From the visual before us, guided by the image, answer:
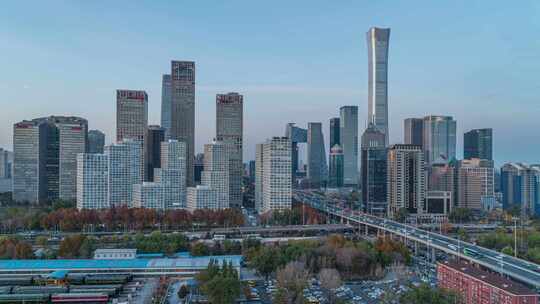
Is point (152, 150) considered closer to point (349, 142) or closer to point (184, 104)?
point (184, 104)

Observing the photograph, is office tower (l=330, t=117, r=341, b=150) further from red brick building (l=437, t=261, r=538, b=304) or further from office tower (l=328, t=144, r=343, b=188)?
red brick building (l=437, t=261, r=538, b=304)

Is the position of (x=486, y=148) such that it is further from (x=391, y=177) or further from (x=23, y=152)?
(x=23, y=152)

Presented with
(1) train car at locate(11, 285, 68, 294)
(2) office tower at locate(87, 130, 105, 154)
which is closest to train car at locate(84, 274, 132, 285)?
(1) train car at locate(11, 285, 68, 294)

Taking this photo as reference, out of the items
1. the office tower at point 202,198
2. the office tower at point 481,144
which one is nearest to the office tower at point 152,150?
the office tower at point 202,198

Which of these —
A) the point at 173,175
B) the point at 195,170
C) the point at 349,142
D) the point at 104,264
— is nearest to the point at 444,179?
the point at 195,170

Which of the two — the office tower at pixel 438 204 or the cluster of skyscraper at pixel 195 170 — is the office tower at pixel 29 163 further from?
the office tower at pixel 438 204


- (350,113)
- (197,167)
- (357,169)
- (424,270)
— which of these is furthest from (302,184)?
(424,270)
